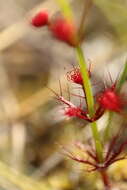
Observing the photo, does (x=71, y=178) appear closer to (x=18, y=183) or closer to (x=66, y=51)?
(x=18, y=183)

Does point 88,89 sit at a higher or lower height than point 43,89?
higher

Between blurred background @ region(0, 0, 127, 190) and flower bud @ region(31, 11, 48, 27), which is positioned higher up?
flower bud @ region(31, 11, 48, 27)

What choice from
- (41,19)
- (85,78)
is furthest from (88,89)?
(41,19)

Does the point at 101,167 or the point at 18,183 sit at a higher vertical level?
the point at 101,167

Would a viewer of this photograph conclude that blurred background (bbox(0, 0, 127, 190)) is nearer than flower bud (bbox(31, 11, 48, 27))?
No

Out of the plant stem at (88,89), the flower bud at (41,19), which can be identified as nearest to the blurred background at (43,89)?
the plant stem at (88,89)

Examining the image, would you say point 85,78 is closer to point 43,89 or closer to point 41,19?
point 41,19

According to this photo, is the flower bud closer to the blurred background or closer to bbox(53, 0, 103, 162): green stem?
bbox(53, 0, 103, 162): green stem

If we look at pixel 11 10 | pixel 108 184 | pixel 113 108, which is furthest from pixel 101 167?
pixel 11 10

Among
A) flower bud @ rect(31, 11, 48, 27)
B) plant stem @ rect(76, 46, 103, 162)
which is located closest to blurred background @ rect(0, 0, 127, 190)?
plant stem @ rect(76, 46, 103, 162)
